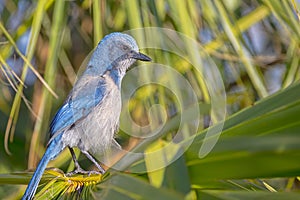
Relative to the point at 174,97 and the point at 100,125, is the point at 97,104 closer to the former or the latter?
the point at 100,125

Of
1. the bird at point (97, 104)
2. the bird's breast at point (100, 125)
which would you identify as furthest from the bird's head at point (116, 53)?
the bird's breast at point (100, 125)

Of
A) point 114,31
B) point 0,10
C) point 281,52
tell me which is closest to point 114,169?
point 114,31

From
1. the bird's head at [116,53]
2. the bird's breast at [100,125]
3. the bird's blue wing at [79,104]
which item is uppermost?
the bird's head at [116,53]

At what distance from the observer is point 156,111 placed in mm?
1772

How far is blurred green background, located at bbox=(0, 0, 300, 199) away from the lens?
75 cm

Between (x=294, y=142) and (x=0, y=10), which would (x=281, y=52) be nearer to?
(x=0, y=10)

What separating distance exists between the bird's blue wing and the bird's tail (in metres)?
0.05

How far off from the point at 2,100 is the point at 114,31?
56 centimetres

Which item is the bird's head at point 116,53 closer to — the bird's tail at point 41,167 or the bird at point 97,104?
the bird at point 97,104

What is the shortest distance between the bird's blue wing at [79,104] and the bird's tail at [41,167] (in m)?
0.05

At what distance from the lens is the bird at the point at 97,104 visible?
2.12 meters

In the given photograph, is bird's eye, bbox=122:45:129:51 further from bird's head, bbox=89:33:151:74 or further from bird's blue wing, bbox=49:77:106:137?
bird's blue wing, bbox=49:77:106:137

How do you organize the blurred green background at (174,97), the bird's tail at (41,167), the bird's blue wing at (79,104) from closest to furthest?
the blurred green background at (174,97) → the bird's tail at (41,167) → the bird's blue wing at (79,104)

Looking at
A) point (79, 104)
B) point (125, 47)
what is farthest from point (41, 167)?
point (125, 47)
